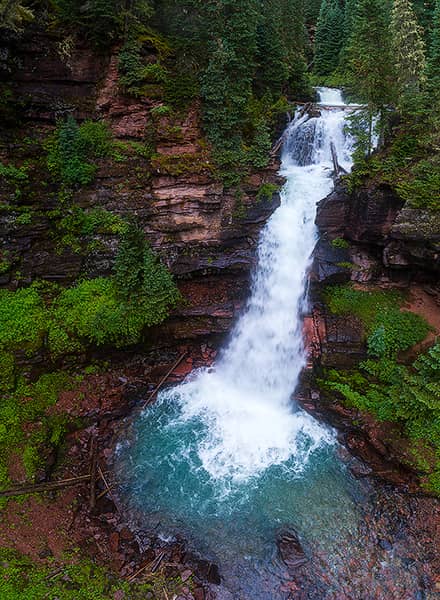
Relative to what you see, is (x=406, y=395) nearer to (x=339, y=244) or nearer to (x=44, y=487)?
(x=339, y=244)

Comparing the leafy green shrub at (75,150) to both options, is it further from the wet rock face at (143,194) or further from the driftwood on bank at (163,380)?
the driftwood on bank at (163,380)

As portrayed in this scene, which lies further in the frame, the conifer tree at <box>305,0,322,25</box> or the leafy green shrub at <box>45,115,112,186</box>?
the conifer tree at <box>305,0,322,25</box>

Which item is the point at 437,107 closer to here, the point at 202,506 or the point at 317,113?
the point at 317,113

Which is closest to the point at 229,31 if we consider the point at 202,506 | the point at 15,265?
the point at 15,265

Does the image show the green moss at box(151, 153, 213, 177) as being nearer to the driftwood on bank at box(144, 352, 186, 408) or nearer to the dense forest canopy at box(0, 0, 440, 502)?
the dense forest canopy at box(0, 0, 440, 502)

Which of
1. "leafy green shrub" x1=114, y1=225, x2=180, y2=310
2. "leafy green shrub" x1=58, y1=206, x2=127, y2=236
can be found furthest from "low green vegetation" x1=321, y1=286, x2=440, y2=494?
"leafy green shrub" x1=58, y1=206, x2=127, y2=236
